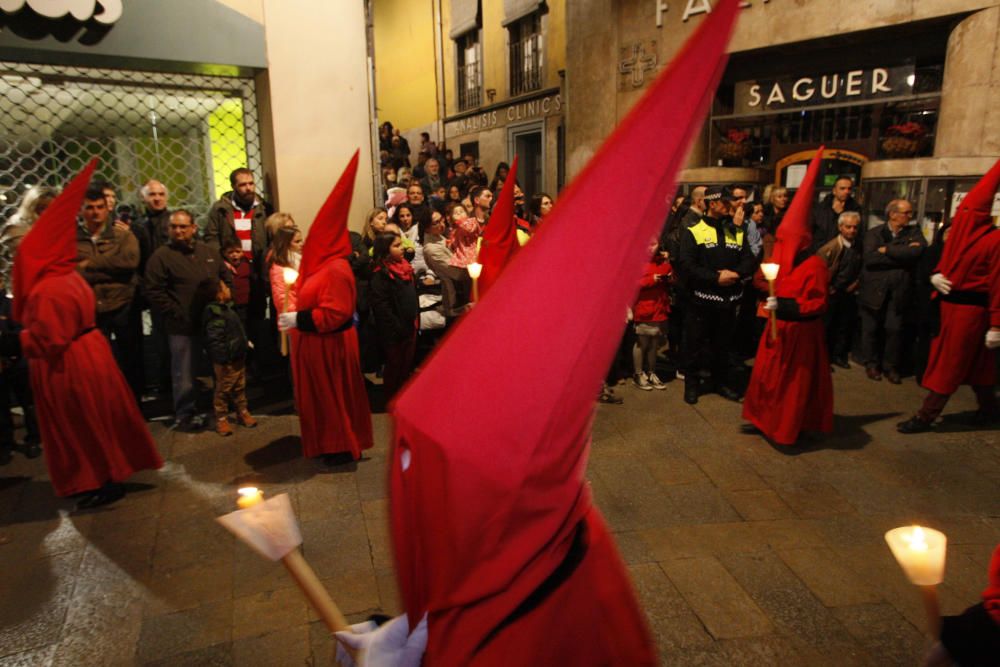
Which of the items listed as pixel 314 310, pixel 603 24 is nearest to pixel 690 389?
pixel 314 310

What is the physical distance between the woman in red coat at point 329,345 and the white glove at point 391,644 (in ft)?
11.3

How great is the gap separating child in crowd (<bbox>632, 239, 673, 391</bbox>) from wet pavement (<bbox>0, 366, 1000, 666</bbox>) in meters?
1.16

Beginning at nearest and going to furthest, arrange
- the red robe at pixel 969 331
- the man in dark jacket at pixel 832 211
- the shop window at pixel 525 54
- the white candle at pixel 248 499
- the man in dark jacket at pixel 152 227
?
the white candle at pixel 248 499 → the red robe at pixel 969 331 → the man in dark jacket at pixel 152 227 → the man in dark jacket at pixel 832 211 → the shop window at pixel 525 54

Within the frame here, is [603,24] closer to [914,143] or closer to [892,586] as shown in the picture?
[914,143]

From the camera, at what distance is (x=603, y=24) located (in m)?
12.3

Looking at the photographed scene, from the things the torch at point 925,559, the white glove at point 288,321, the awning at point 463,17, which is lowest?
the torch at point 925,559

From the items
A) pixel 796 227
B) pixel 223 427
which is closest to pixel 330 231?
pixel 223 427

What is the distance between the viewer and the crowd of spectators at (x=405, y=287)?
223 inches

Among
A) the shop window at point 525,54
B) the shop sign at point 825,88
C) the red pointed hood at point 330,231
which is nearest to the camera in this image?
the red pointed hood at point 330,231

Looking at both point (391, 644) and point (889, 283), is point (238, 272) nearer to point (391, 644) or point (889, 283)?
point (391, 644)

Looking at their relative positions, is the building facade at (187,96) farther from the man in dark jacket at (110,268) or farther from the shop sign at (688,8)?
the shop sign at (688,8)

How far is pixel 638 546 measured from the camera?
3.96 meters

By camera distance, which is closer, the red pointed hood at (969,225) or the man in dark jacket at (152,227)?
the red pointed hood at (969,225)

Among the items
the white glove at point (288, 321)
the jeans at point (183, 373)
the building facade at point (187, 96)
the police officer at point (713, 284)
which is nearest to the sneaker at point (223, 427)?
the jeans at point (183, 373)
